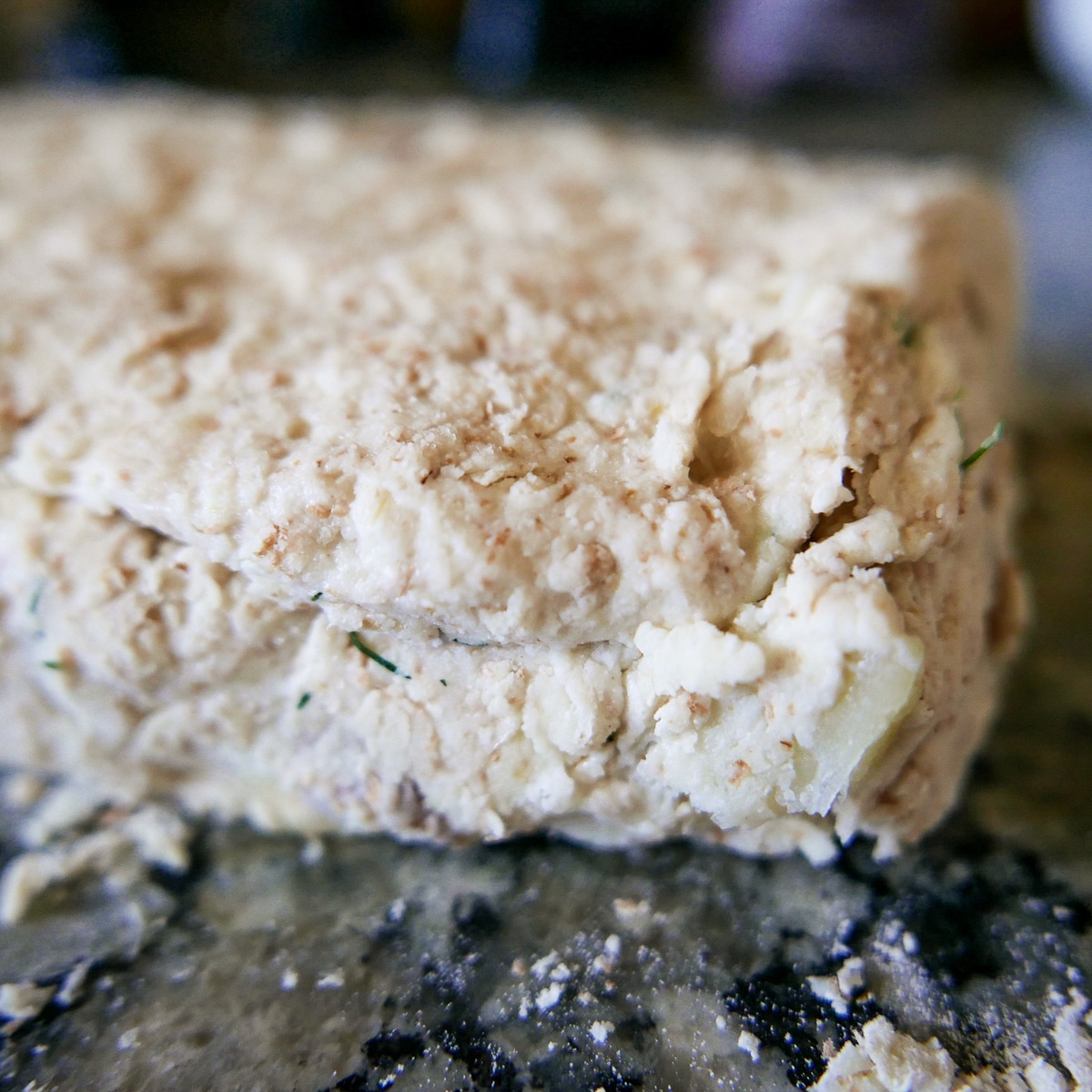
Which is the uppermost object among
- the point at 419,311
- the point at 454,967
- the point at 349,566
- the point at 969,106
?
the point at 969,106

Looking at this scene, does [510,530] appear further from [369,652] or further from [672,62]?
[672,62]

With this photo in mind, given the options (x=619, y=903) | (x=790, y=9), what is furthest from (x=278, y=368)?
(x=790, y=9)

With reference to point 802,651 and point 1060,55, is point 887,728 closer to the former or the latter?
point 802,651

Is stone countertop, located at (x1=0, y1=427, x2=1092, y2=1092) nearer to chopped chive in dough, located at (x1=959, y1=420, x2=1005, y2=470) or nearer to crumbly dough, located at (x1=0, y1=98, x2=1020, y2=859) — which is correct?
crumbly dough, located at (x1=0, y1=98, x2=1020, y2=859)

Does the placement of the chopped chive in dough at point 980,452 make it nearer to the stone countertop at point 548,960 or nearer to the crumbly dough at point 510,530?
the crumbly dough at point 510,530

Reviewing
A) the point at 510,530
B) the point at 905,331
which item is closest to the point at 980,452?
the point at 905,331

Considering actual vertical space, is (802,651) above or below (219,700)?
above

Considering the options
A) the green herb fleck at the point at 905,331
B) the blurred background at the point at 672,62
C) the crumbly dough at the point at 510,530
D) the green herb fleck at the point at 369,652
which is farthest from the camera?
the blurred background at the point at 672,62

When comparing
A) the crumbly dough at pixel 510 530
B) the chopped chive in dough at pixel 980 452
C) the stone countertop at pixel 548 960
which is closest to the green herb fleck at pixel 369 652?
the crumbly dough at pixel 510 530

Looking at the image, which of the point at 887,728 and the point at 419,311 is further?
the point at 419,311
